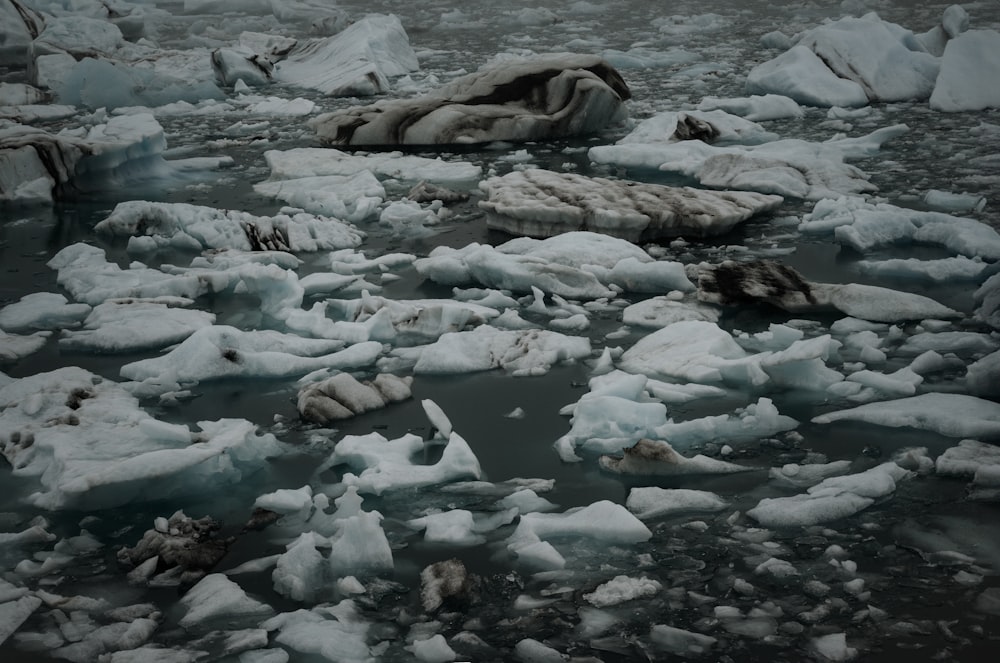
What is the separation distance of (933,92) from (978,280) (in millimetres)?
4507

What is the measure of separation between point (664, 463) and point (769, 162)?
389cm

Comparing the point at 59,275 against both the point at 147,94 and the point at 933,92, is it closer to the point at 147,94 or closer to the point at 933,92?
the point at 147,94

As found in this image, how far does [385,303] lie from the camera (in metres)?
4.39

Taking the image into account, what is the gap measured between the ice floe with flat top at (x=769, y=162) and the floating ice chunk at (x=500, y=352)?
2.68 metres

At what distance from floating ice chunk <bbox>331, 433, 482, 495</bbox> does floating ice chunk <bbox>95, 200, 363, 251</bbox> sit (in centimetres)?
260

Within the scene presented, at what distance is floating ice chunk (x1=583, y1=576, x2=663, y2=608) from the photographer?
8.00ft

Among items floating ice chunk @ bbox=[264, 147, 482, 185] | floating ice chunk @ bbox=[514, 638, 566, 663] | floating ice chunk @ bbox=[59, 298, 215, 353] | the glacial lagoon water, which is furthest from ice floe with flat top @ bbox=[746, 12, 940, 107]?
floating ice chunk @ bbox=[514, 638, 566, 663]

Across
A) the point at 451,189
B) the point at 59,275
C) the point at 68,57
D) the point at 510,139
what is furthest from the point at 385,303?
the point at 68,57

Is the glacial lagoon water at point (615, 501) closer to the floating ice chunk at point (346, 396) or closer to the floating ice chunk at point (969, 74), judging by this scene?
the floating ice chunk at point (346, 396)

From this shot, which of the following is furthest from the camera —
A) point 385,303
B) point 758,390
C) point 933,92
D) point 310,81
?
point 310,81

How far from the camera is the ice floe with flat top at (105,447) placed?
2.95 m

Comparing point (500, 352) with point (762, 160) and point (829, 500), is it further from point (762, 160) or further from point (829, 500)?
point (762, 160)

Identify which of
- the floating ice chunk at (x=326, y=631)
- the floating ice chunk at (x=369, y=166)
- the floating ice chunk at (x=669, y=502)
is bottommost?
the floating ice chunk at (x=369, y=166)

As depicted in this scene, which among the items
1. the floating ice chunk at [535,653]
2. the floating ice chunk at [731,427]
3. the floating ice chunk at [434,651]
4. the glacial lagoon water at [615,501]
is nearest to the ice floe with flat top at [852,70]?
the glacial lagoon water at [615,501]
